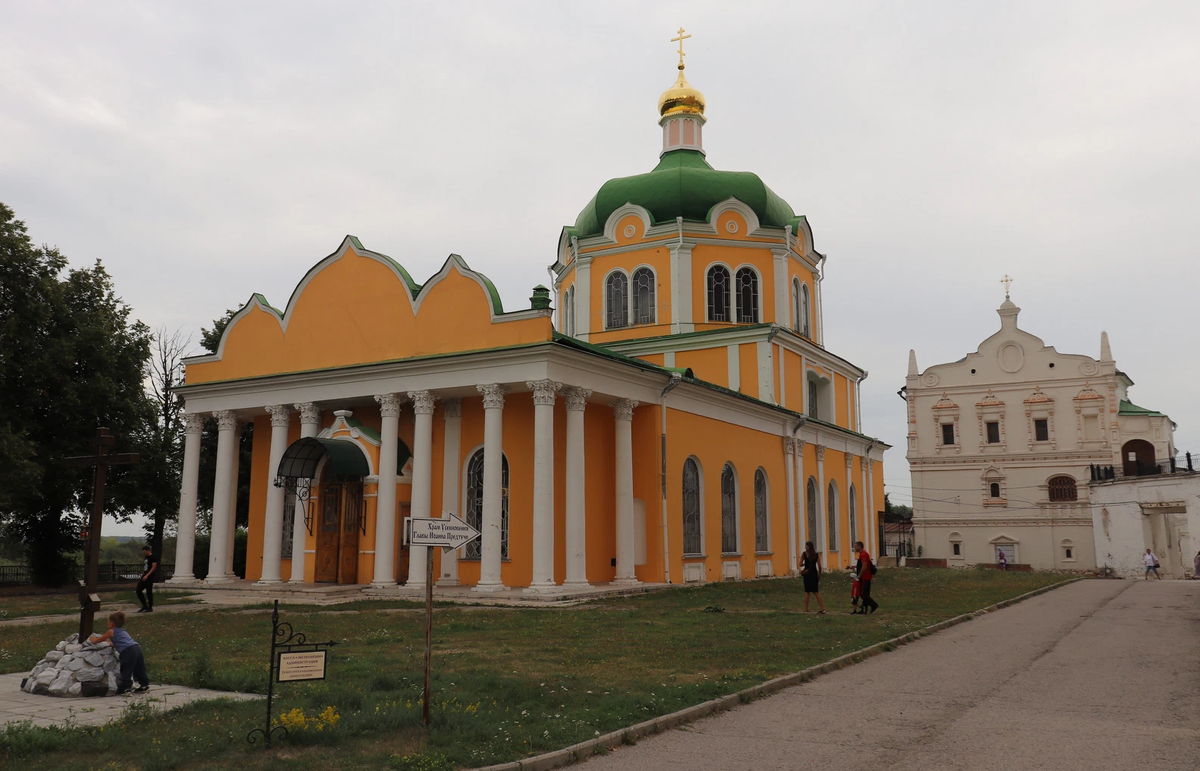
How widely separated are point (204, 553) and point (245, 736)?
29.8 metres

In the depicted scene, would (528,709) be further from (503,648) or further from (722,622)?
(722,622)

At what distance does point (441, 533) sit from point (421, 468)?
13.8 m

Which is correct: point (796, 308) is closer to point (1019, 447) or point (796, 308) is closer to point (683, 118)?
point (683, 118)

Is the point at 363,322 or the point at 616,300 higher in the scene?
the point at 616,300

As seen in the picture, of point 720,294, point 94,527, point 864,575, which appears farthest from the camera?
point 720,294

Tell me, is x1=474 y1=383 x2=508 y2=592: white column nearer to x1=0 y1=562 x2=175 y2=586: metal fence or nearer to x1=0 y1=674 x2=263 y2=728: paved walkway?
x1=0 y1=674 x2=263 y2=728: paved walkway

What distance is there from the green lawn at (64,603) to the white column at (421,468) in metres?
4.90

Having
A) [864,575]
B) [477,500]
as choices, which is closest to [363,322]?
[477,500]

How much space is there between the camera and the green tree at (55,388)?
2602 cm

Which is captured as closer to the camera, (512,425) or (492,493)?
(492,493)

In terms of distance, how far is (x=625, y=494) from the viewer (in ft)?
74.5

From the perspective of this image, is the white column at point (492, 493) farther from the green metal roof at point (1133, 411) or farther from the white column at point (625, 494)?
the green metal roof at point (1133, 411)

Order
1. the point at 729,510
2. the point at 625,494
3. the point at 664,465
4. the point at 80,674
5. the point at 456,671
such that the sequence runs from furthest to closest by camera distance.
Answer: the point at 729,510 < the point at 664,465 < the point at 625,494 < the point at 456,671 < the point at 80,674

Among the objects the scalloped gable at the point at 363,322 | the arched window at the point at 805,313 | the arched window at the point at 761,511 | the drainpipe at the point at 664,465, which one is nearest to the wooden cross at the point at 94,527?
the scalloped gable at the point at 363,322
